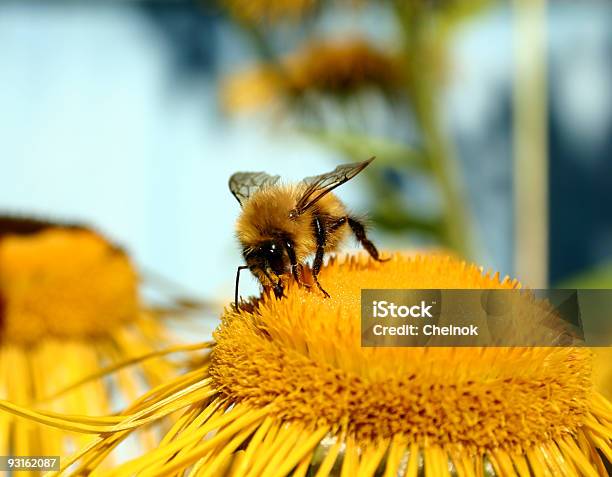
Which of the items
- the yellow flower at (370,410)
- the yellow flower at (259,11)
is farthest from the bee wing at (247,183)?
the yellow flower at (259,11)

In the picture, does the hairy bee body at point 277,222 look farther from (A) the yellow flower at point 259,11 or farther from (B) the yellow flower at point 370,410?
(A) the yellow flower at point 259,11

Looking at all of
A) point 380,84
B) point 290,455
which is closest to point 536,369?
point 290,455

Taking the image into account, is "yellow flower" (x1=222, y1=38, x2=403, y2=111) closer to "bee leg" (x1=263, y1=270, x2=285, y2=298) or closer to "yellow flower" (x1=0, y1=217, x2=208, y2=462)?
"yellow flower" (x1=0, y1=217, x2=208, y2=462)

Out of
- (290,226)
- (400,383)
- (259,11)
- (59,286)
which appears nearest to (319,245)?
(290,226)

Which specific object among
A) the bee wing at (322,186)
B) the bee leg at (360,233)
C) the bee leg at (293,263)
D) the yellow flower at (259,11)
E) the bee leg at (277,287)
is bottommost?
the bee leg at (277,287)

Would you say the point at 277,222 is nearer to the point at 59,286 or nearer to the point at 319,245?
the point at 319,245

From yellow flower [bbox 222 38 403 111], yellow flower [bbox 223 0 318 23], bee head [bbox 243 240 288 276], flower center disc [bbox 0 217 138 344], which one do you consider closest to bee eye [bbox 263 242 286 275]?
bee head [bbox 243 240 288 276]
